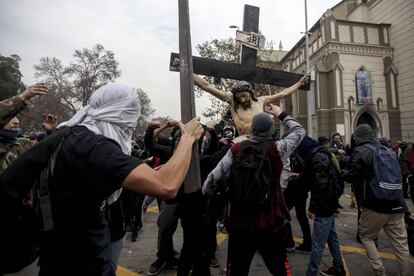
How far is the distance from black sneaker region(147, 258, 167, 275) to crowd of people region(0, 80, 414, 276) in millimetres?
13

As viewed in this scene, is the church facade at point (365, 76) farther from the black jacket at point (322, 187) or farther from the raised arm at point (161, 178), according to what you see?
the raised arm at point (161, 178)

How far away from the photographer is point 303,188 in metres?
4.86

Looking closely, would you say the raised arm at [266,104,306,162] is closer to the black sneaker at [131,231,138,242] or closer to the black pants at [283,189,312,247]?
the black pants at [283,189,312,247]

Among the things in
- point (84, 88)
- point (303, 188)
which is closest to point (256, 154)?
point (303, 188)

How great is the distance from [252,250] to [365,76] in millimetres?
25459

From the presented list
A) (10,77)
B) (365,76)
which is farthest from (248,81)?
(10,77)

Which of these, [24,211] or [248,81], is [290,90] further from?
[24,211]

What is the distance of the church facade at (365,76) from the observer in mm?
23172

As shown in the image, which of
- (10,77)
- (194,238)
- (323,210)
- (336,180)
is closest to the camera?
(194,238)

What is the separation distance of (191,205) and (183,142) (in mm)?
1570

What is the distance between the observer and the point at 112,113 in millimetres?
1687

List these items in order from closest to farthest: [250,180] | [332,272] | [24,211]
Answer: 1. [24,211]
2. [250,180]
3. [332,272]

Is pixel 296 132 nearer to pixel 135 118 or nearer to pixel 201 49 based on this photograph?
pixel 135 118

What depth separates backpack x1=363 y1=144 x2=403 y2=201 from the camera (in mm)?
3229
